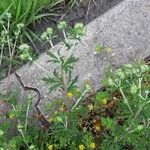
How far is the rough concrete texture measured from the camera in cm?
311

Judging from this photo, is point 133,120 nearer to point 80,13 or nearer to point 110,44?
point 110,44

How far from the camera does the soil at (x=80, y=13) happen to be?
3465mm

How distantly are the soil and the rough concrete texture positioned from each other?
14 cm

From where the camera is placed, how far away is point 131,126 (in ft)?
7.82

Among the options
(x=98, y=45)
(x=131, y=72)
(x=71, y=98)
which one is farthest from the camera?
(x=98, y=45)

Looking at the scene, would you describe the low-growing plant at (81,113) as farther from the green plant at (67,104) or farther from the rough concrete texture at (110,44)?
the rough concrete texture at (110,44)

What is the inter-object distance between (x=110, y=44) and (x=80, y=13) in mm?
430

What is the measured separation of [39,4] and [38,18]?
5.1 inches

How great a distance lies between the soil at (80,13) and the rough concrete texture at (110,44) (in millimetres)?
139

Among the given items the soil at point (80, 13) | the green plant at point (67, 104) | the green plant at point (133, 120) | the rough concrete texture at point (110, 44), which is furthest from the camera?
the soil at point (80, 13)

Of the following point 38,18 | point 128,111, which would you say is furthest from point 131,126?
point 38,18

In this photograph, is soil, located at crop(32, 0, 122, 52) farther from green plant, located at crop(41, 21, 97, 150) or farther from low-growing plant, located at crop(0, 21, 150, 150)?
green plant, located at crop(41, 21, 97, 150)

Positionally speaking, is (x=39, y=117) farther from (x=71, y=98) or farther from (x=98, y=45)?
(x=98, y=45)

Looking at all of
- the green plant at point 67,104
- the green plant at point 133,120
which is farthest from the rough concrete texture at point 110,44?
the green plant at point 133,120
